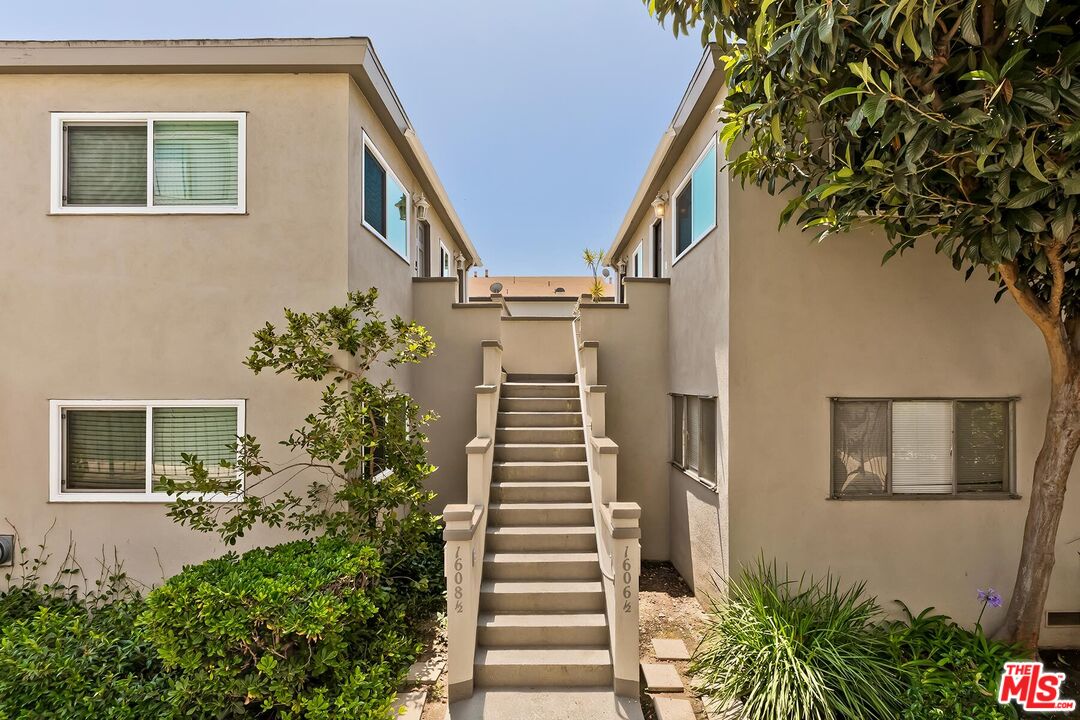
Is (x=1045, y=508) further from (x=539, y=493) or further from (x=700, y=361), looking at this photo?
(x=539, y=493)

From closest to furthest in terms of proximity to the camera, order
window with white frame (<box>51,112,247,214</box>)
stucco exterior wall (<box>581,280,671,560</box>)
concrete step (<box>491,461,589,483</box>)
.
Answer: window with white frame (<box>51,112,247,214</box>) < concrete step (<box>491,461,589,483</box>) < stucco exterior wall (<box>581,280,671,560</box>)

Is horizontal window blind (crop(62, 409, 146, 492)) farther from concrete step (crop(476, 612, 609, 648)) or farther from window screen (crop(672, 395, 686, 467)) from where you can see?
window screen (crop(672, 395, 686, 467))

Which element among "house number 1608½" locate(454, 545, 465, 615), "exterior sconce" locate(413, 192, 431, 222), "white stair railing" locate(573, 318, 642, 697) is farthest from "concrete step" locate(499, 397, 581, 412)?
"exterior sconce" locate(413, 192, 431, 222)

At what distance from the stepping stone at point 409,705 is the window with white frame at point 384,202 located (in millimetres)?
5072

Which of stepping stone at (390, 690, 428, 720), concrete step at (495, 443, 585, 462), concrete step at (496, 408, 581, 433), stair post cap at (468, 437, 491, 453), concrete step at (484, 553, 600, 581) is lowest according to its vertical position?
stepping stone at (390, 690, 428, 720)

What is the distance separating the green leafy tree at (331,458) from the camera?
5168mm

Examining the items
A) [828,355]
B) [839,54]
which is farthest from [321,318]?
[828,355]

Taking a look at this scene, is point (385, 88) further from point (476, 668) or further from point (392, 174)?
point (476, 668)

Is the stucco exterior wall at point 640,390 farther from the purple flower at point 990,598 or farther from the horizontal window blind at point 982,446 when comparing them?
the purple flower at point 990,598

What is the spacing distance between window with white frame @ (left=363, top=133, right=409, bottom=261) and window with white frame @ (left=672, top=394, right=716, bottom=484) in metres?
4.74

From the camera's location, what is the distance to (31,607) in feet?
17.7

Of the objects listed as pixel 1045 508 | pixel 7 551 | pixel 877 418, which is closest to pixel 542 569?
pixel 877 418

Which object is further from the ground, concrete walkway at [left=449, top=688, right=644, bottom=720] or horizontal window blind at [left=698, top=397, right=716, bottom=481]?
horizontal window blind at [left=698, top=397, right=716, bottom=481]

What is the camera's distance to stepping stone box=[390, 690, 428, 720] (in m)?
4.36
